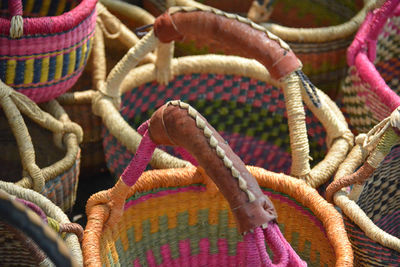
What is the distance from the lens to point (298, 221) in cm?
105

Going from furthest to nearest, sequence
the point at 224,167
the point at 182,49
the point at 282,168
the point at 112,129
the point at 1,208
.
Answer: the point at 182,49 → the point at 282,168 → the point at 112,129 → the point at 224,167 → the point at 1,208

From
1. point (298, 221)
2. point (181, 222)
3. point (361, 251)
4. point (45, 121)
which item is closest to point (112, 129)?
point (45, 121)

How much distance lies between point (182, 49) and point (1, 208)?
1.16 meters

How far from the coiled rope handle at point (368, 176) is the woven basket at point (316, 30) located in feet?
1.62

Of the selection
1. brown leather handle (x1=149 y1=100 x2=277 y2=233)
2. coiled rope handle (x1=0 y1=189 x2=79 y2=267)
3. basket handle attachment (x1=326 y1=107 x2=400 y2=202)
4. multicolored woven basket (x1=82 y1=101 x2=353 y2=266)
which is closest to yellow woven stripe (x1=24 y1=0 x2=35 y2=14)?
multicolored woven basket (x1=82 y1=101 x2=353 y2=266)

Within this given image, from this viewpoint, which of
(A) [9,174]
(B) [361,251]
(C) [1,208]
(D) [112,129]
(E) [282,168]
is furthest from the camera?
(E) [282,168]

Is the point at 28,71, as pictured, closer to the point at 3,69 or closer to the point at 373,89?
the point at 3,69

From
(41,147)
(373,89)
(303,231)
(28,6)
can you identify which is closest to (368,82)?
(373,89)

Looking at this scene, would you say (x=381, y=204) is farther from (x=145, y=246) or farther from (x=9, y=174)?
(x=9, y=174)

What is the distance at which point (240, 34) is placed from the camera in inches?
42.0

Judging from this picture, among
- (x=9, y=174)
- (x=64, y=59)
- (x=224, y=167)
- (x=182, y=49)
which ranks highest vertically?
(x=224, y=167)

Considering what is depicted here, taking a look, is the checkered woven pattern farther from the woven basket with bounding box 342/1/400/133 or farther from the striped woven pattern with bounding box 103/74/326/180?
the woven basket with bounding box 342/1/400/133

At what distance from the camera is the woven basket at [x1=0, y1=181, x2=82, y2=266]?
578 millimetres

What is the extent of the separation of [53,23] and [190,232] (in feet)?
1.57
